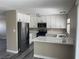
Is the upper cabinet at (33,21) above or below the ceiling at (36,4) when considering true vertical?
below

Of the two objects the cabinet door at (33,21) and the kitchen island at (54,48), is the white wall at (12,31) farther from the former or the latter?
the cabinet door at (33,21)

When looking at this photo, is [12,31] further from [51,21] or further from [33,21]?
[51,21]

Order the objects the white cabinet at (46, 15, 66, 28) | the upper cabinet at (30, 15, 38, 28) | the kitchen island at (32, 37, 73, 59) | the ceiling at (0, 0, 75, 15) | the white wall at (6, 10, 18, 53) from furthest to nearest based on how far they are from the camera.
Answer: the upper cabinet at (30, 15, 38, 28), the white cabinet at (46, 15, 66, 28), the white wall at (6, 10, 18, 53), the kitchen island at (32, 37, 73, 59), the ceiling at (0, 0, 75, 15)

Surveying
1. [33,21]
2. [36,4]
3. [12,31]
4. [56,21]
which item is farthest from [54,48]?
[33,21]

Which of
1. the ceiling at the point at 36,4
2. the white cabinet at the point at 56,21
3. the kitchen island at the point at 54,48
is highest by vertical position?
the ceiling at the point at 36,4

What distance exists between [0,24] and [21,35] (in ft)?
17.4

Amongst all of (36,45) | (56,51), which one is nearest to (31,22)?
(36,45)

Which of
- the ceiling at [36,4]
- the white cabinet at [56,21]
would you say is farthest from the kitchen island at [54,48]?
the white cabinet at [56,21]

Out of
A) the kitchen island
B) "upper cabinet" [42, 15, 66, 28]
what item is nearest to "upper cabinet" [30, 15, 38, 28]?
"upper cabinet" [42, 15, 66, 28]

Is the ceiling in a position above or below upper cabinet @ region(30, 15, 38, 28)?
above

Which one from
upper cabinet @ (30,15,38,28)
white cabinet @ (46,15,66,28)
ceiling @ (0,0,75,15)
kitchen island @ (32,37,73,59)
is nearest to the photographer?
ceiling @ (0,0,75,15)

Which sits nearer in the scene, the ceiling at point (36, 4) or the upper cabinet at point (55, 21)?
the ceiling at point (36, 4)

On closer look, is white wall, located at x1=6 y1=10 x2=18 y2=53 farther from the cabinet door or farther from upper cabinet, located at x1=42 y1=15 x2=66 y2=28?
upper cabinet, located at x1=42 y1=15 x2=66 y2=28

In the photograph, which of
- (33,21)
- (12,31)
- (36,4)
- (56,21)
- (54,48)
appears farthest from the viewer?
(33,21)
